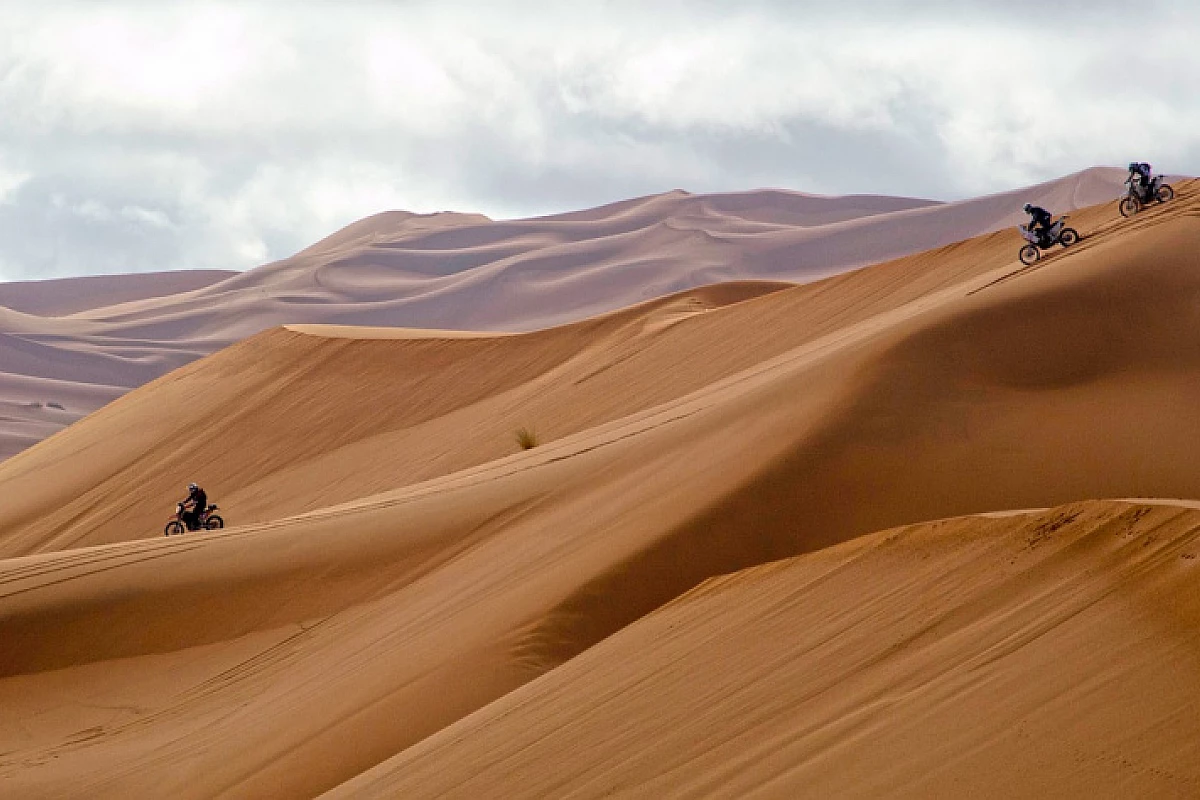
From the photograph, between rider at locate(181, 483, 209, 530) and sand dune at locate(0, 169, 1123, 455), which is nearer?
rider at locate(181, 483, 209, 530)

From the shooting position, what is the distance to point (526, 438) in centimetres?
2239

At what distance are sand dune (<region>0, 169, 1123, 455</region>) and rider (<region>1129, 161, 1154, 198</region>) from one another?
254ft

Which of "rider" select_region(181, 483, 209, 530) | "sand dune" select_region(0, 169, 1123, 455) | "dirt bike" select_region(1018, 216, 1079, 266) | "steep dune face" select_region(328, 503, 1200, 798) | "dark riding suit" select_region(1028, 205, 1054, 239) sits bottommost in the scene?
"steep dune face" select_region(328, 503, 1200, 798)

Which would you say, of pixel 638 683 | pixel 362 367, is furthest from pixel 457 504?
pixel 362 367

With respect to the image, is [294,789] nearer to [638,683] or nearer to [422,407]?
[638,683]

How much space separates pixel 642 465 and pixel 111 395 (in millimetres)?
84291

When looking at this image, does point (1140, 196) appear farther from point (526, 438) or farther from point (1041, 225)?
point (526, 438)

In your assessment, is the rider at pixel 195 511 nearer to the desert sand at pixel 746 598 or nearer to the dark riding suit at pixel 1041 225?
the desert sand at pixel 746 598

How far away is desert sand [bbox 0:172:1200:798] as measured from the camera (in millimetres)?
5684

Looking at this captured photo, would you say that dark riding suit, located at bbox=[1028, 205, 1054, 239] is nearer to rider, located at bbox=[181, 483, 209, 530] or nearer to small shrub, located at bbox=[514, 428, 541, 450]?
small shrub, located at bbox=[514, 428, 541, 450]

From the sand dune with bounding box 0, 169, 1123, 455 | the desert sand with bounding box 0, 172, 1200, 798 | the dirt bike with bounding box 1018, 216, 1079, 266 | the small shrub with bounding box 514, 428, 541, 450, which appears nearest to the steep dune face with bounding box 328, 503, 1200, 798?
the desert sand with bounding box 0, 172, 1200, 798

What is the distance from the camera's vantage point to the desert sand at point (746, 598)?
18.6 ft

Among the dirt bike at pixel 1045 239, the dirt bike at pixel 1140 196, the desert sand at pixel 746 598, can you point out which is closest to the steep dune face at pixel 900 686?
the desert sand at pixel 746 598

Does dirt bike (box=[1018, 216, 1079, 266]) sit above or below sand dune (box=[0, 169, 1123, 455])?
below
